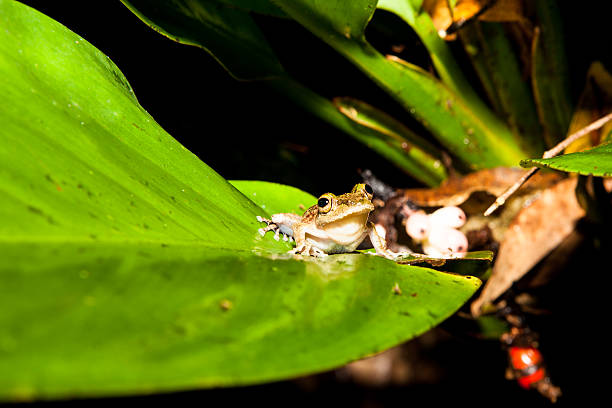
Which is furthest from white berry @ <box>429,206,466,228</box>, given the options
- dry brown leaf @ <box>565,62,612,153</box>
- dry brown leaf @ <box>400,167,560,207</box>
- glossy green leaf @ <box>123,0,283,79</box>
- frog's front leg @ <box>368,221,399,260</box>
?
glossy green leaf @ <box>123,0,283,79</box>

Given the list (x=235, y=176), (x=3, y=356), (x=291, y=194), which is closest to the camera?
(x=3, y=356)

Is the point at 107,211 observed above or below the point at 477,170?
below

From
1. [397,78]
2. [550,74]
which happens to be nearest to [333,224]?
[397,78]

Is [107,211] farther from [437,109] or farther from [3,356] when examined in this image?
[437,109]

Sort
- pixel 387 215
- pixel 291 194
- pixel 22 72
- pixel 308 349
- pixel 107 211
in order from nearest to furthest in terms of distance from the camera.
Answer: pixel 308 349 → pixel 107 211 → pixel 22 72 → pixel 291 194 → pixel 387 215

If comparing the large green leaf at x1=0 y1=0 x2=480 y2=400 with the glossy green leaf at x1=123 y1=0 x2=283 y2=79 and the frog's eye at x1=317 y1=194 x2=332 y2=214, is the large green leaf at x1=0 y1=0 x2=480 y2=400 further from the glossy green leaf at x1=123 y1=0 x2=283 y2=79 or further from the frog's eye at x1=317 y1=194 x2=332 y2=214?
the glossy green leaf at x1=123 y1=0 x2=283 y2=79

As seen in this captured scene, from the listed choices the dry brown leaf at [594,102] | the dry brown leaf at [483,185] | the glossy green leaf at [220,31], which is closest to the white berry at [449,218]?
the dry brown leaf at [483,185]

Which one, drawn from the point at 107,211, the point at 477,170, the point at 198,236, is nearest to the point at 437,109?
the point at 477,170
